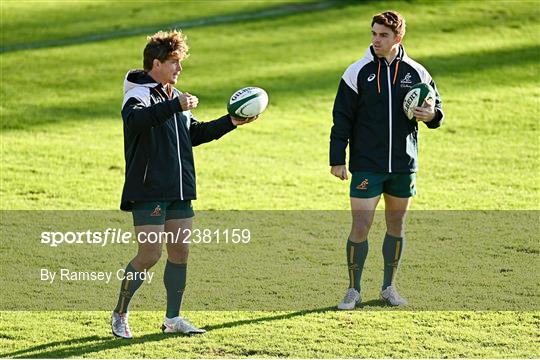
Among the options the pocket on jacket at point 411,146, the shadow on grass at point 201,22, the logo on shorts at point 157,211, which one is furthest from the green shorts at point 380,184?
the shadow on grass at point 201,22

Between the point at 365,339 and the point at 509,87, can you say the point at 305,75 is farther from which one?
the point at 365,339

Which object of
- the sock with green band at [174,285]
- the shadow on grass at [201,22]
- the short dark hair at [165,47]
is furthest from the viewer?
the shadow on grass at [201,22]

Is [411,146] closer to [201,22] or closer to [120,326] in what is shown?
[120,326]

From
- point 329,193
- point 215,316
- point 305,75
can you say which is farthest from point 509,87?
point 215,316

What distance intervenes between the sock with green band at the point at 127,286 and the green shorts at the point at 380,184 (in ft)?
5.95

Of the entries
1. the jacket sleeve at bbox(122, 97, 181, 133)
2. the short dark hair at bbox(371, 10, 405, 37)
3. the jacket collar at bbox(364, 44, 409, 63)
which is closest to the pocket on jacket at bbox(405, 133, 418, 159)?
the jacket collar at bbox(364, 44, 409, 63)

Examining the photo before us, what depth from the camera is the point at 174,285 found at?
7527mm

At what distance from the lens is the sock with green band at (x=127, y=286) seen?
290 inches

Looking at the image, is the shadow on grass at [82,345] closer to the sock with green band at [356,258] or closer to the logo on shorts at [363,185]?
the sock with green band at [356,258]

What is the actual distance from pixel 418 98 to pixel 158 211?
2111mm

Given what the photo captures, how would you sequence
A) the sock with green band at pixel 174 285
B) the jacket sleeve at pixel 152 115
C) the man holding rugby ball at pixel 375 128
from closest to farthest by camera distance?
1. the jacket sleeve at pixel 152 115
2. the sock with green band at pixel 174 285
3. the man holding rugby ball at pixel 375 128

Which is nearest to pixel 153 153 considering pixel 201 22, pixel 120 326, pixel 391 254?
pixel 120 326

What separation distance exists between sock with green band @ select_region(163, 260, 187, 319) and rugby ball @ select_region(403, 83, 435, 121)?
6.66ft

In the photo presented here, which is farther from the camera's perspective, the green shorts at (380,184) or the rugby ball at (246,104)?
the green shorts at (380,184)
